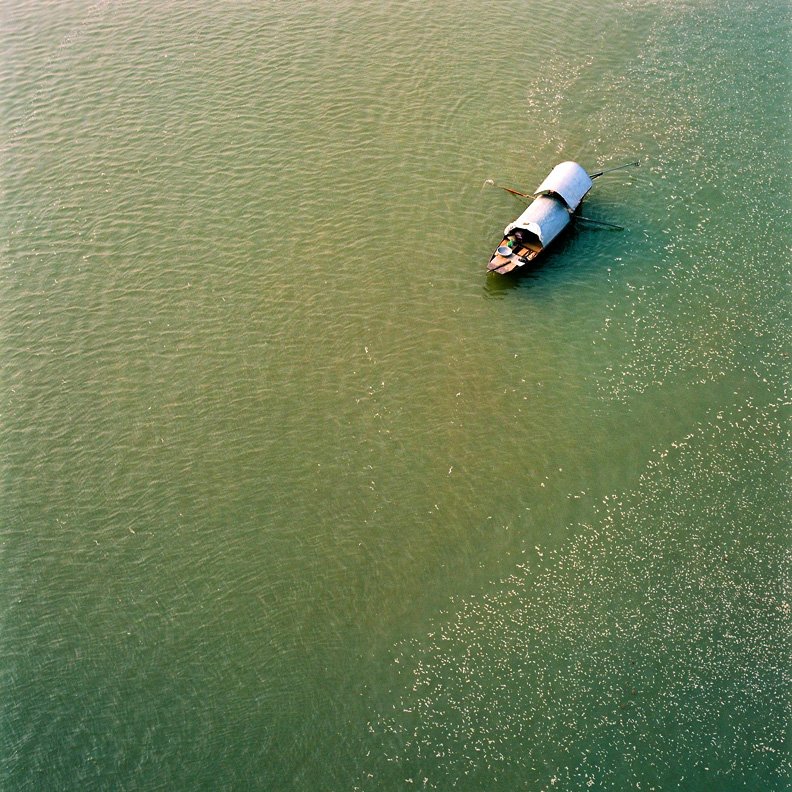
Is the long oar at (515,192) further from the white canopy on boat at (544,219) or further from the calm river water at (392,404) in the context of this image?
the white canopy on boat at (544,219)

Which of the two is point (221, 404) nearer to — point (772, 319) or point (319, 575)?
point (319, 575)

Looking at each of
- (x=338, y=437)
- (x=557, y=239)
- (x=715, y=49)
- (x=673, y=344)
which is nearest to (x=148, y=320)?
(x=338, y=437)

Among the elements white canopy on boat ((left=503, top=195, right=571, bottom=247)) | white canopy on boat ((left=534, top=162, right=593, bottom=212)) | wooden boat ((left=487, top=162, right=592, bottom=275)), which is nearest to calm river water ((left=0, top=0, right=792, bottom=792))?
wooden boat ((left=487, top=162, right=592, bottom=275))

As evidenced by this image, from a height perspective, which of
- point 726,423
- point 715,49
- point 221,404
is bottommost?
point 726,423

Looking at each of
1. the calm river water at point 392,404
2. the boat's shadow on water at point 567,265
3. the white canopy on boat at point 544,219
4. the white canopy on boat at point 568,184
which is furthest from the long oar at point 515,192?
the boat's shadow on water at point 567,265

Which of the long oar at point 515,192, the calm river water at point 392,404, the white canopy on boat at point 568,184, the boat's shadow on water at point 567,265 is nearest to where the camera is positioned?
the calm river water at point 392,404

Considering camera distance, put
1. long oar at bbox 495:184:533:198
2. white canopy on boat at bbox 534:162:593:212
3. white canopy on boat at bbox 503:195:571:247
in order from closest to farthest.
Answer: white canopy on boat at bbox 503:195:571:247
white canopy on boat at bbox 534:162:593:212
long oar at bbox 495:184:533:198

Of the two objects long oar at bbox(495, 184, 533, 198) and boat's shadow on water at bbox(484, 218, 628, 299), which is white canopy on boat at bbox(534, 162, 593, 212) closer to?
long oar at bbox(495, 184, 533, 198)

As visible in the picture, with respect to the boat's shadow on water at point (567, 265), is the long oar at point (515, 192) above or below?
above
